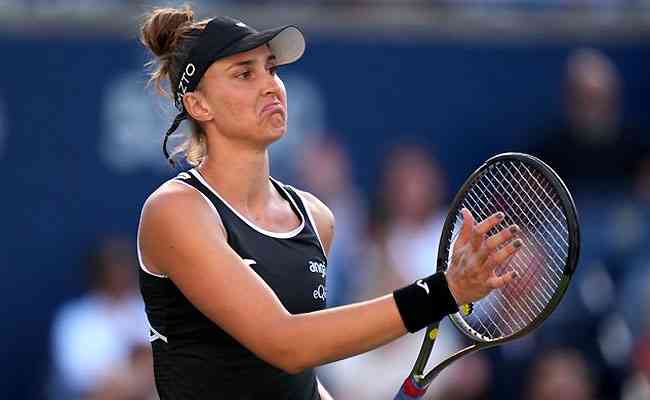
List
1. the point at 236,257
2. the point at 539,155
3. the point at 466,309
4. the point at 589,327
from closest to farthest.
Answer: the point at 236,257
the point at 466,309
the point at 589,327
the point at 539,155

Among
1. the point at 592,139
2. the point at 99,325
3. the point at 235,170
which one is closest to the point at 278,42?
the point at 235,170

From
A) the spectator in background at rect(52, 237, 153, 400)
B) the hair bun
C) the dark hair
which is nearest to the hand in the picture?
the dark hair

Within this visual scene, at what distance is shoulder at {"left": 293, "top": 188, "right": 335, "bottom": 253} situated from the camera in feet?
14.3

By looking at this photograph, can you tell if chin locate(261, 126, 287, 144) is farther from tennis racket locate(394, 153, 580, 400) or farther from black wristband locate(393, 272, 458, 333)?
black wristband locate(393, 272, 458, 333)

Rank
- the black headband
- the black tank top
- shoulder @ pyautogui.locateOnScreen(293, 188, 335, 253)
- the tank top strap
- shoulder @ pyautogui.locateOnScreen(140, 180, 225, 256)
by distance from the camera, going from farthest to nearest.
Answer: shoulder @ pyautogui.locateOnScreen(293, 188, 335, 253)
the tank top strap
the black headband
the black tank top
shoulder @ pyautogui.locateOnScreen(140, 180, 225, 256)

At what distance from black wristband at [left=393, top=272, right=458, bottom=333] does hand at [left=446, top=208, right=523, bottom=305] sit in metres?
0.02

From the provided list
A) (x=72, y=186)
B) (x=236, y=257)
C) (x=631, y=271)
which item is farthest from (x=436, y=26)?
(x=236, y=257)

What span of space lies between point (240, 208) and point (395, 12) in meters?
4.26

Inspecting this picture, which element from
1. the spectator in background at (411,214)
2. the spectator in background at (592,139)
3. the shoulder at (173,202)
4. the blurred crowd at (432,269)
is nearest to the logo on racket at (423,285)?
the shoulder at (173,202)

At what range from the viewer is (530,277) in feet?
13.8

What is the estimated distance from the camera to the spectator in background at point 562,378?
22.6 feet

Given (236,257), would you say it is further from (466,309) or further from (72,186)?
(72,186)

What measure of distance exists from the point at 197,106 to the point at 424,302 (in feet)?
3.34

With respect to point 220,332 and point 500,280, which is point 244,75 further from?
point 500,280
